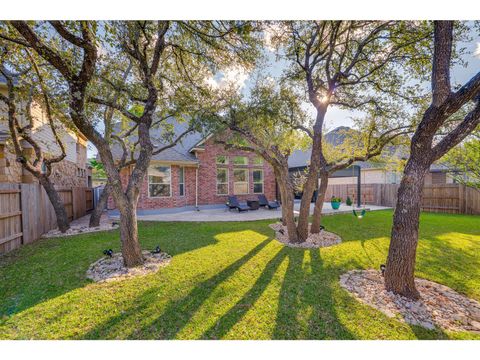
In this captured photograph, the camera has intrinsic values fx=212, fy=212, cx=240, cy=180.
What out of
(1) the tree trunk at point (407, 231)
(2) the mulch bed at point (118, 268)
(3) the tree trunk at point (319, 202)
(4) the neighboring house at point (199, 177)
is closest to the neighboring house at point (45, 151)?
(4) the neighboring house at point (199, 177)

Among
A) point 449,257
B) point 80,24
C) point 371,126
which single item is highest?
point 80,24

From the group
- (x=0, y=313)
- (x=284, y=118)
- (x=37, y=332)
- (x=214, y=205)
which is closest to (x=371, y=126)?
(x=284, y=118)

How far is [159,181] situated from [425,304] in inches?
494

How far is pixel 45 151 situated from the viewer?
10.8 metres

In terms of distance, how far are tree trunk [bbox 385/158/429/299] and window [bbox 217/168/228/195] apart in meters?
12.2

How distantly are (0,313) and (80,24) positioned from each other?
455cm

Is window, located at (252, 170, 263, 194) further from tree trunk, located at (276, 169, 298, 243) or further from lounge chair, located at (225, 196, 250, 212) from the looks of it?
tree trunk, located at (276, 169, 298, 243)

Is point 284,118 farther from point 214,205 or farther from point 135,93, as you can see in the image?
point 214,205

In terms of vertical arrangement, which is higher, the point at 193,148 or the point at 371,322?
the point at 193,148

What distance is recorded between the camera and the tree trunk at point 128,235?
15.2 feet

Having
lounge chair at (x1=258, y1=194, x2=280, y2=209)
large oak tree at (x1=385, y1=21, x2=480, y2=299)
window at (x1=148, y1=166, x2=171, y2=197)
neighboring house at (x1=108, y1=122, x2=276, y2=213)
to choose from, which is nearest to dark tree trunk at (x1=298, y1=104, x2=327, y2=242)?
large oak tree at (x1=385, y1=21, x2=480, y2=299)

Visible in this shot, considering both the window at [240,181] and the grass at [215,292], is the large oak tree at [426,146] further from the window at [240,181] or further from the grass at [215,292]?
the window at [240,181]

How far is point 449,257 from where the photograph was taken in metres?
5.33
